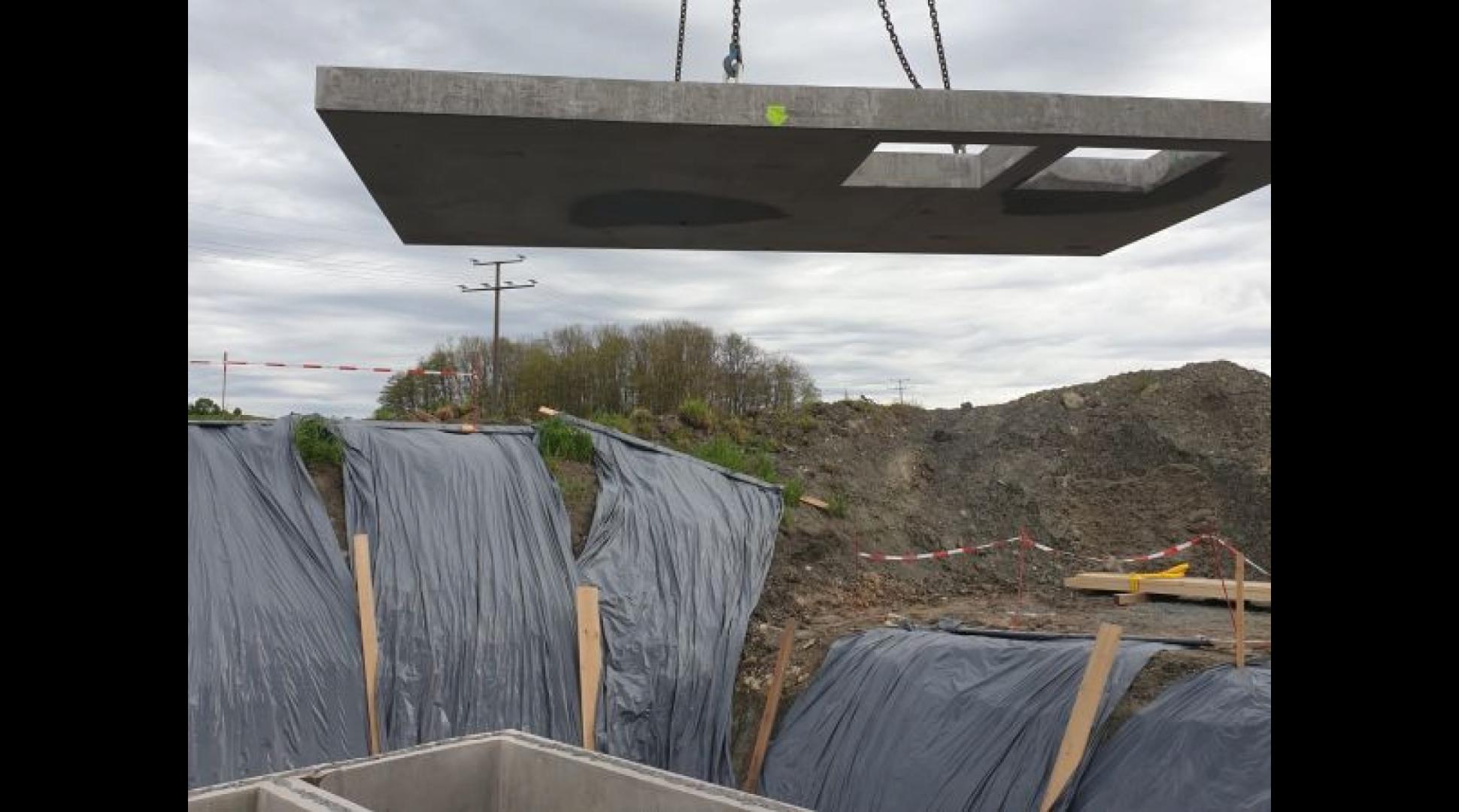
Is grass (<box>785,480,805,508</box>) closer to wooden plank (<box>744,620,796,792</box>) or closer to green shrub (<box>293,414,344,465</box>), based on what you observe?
wooden plank (<box>744,620,796,792</box>)

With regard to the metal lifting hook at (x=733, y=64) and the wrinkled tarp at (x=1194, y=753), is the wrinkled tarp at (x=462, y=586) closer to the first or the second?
the wrinkled tarp at (x=1194, y=753)

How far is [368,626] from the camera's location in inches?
331

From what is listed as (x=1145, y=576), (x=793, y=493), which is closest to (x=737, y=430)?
(x=793, y=493)

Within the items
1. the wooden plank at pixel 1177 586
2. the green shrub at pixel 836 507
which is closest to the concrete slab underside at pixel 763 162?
the wooden plank at pixel 1177 586

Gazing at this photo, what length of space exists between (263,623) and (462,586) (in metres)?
1.65

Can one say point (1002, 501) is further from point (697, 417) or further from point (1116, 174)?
point (1116, 174)

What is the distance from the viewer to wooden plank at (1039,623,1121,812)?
6285 millimetres

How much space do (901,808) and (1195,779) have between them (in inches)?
80.6

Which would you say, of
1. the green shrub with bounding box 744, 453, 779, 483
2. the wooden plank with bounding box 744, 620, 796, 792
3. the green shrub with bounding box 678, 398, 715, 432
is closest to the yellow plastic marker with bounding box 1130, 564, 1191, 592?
the green shrub with bounding box 744, 453, 779, 483

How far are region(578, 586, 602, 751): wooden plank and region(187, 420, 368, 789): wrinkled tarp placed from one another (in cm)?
174
